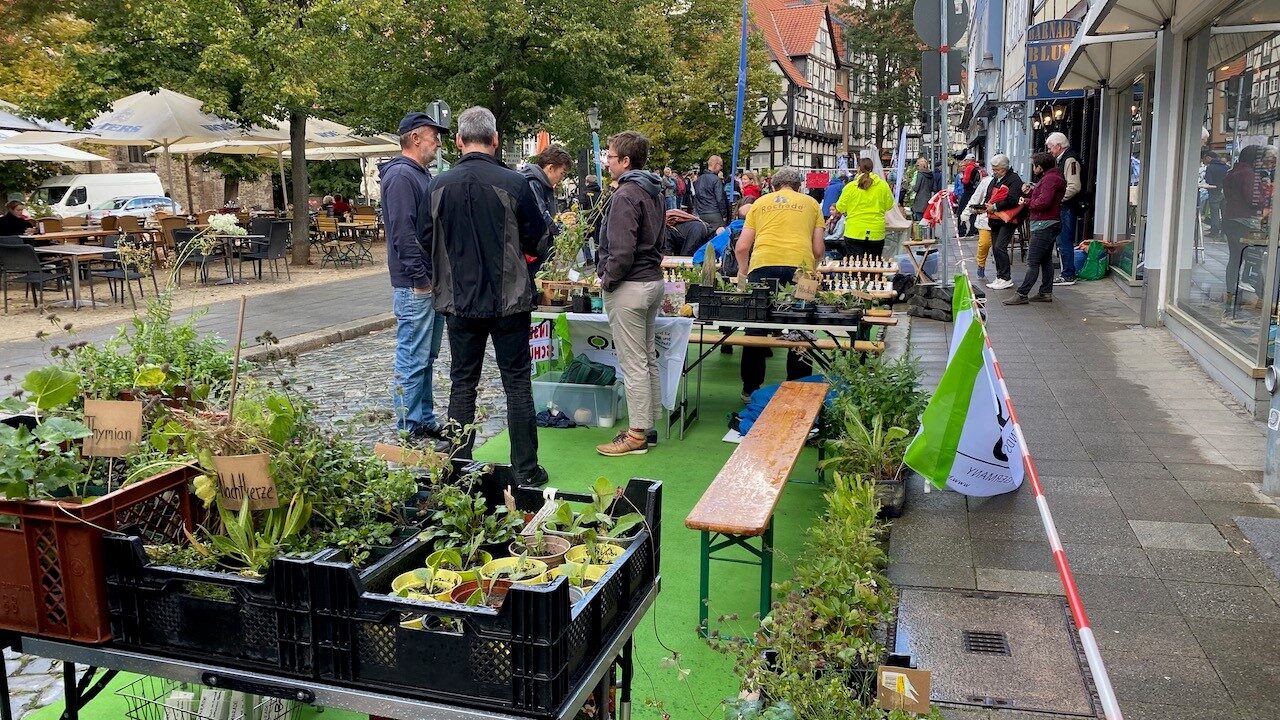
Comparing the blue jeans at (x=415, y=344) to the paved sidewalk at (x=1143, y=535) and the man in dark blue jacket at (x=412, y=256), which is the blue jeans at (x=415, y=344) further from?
the paved sidewalk at (x=1143, y=535)

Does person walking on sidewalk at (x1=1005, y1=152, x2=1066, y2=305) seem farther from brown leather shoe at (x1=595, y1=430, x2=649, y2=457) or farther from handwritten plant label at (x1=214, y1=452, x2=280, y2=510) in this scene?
handwritten plant label at (x1=214, y1=452, x2=280, y2=510)

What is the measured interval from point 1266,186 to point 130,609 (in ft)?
24.5

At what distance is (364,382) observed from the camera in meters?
8.99

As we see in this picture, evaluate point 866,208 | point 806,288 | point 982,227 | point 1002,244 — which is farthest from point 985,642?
point 982,227

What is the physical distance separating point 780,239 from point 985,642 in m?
4.53

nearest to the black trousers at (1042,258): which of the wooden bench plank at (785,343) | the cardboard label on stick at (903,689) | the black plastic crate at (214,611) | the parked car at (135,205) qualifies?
the wooden bench plank at (785,343)

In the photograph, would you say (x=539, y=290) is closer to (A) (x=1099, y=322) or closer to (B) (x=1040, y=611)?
(B) (x=1040, y=611)

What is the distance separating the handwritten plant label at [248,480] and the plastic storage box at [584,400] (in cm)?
471

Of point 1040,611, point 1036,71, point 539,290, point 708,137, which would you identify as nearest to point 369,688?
point 1040,611

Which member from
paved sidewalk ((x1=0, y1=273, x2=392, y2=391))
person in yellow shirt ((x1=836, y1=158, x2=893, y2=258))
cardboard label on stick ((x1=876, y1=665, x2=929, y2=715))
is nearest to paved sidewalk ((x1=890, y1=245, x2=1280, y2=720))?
cardboard label on stick ((x1=876, y1=665, x2=929, y2=715))

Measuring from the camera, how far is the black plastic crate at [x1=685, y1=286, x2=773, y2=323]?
6.84 metres

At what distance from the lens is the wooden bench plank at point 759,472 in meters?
3.86

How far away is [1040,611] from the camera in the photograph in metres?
3.99

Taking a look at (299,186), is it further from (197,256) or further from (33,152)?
(33,152)
